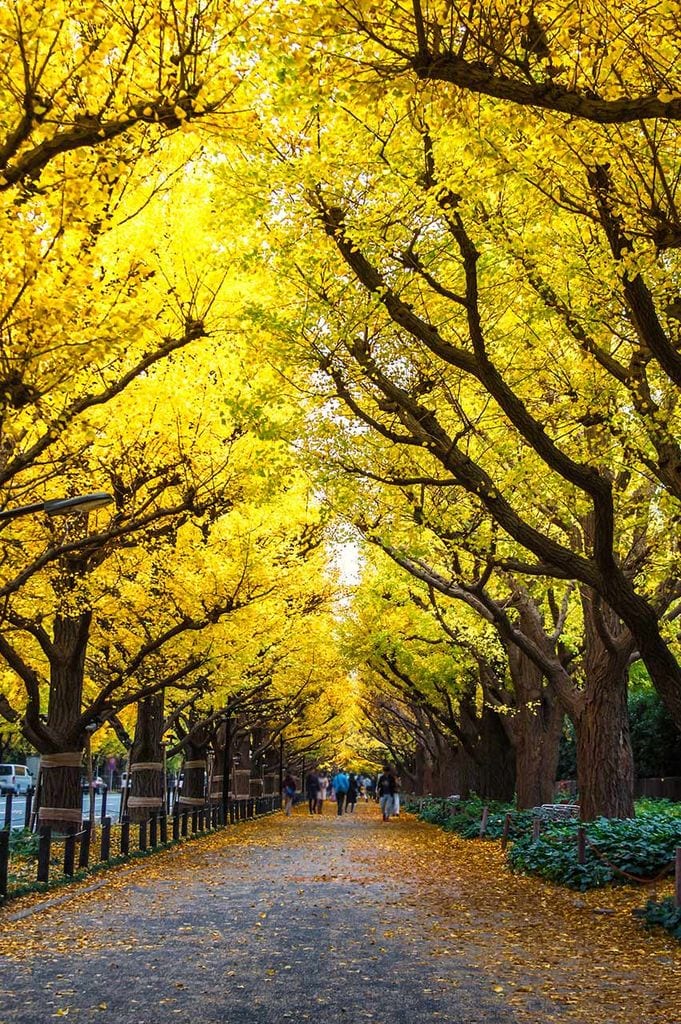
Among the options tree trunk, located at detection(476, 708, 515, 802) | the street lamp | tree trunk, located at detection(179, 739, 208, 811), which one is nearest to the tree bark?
tree trunk, located at detection(476, 708, 515, 802)

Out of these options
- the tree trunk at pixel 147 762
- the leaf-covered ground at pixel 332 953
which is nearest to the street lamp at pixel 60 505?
the leaf-covered ground at pixel 332 953

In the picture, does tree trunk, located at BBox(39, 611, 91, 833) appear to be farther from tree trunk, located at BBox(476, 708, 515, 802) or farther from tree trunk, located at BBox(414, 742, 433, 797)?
tree trunk, located at BBox(414, 742, 433, 797)

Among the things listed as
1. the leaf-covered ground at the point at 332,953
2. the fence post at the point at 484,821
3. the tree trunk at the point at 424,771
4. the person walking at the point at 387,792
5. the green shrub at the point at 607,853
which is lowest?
the leaf-covered ground at the point at 332,953

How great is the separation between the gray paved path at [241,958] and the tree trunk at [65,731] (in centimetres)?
206

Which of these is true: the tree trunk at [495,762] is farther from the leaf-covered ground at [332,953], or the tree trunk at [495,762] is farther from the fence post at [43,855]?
the fence post at [43,855]

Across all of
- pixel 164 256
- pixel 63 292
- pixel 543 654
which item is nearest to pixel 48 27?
pixel 63 292

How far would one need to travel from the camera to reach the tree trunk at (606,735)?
49.8 feet

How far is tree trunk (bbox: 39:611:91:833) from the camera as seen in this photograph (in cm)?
1670

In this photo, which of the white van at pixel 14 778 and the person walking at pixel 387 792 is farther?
the white van at pixel 14 778

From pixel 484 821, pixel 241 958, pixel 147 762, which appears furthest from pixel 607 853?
pixel 147 762

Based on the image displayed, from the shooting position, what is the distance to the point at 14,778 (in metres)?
54.0

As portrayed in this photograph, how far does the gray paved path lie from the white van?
4121cm

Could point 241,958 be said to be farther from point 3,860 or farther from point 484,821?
point 484,821

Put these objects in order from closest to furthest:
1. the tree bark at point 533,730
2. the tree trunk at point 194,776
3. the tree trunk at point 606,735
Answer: the tree trunk at point 606,735 < the tree bark at point 533,730 < the tree trunk at point 194,776
